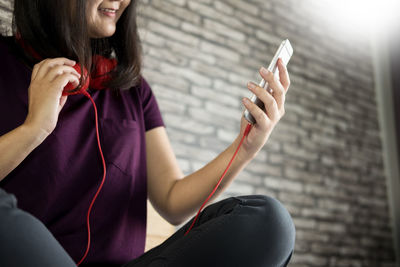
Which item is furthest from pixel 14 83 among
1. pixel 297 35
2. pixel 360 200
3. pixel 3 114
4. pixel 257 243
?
pixel 360 200

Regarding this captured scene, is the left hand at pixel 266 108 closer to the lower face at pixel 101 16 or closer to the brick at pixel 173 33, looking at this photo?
the lower face at pixel 101 16

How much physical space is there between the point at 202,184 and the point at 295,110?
172 cm

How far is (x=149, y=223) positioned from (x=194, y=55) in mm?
989

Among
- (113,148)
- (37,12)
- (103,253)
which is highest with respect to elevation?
(37,12)

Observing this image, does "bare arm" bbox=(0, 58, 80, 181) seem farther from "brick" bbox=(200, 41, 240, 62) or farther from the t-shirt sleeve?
"brick" bbox=(200, 41, 240, 62)

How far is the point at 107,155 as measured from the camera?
966 mm

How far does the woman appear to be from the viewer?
65 cm

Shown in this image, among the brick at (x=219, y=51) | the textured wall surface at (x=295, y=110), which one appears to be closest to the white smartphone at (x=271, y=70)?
the textured wall surface at (x=295, y=110)

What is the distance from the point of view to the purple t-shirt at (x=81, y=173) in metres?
0.86

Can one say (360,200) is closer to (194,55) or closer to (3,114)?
(194,55)

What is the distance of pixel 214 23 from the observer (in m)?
2.29

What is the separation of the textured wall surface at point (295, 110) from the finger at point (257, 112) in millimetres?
1172

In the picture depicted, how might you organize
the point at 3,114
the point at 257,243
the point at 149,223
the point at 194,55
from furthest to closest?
1. the point at 194,55
2. the point at 149,223
3. the point at 3,114
4. the point at 257,243

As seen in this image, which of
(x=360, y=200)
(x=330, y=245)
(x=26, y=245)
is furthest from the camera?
(x=360, y=200)
